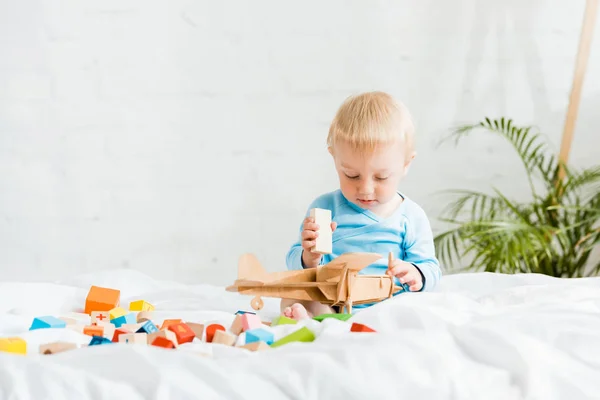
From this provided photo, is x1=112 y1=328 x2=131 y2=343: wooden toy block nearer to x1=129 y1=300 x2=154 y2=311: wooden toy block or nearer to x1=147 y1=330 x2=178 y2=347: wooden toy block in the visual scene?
x1=147 y1=330 x2=178 y2=347: wooden toy block

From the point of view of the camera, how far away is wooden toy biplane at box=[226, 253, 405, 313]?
1.18 metres

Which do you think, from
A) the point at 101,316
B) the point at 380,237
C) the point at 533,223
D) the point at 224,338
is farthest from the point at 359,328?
the point at 533,223

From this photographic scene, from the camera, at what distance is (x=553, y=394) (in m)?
0.74

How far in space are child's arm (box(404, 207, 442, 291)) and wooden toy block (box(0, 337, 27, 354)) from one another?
0.82m

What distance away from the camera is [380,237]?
1.50 meters

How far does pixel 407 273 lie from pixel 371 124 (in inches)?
11.3

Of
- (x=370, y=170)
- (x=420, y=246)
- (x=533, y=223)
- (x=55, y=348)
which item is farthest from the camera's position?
(x=533, y=223)

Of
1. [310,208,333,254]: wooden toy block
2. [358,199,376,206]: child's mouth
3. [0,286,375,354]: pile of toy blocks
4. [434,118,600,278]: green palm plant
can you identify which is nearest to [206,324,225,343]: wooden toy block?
[0,286,375,354]: pile of toy blocks

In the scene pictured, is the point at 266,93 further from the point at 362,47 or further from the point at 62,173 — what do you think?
the point at 62,173

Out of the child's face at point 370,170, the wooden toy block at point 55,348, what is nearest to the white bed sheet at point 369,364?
the wooden toy block at point 55,348

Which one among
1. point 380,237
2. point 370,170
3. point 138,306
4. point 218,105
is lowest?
point 138,306

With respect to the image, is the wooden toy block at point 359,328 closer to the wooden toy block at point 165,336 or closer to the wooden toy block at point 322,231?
the wooden toy block at point 165,336

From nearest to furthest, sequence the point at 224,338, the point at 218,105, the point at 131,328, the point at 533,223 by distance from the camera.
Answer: the point at 224,338 → the point at 131,328 → the point at 533,223 → the point at 218,105

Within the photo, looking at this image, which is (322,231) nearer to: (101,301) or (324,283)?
(324,283)
